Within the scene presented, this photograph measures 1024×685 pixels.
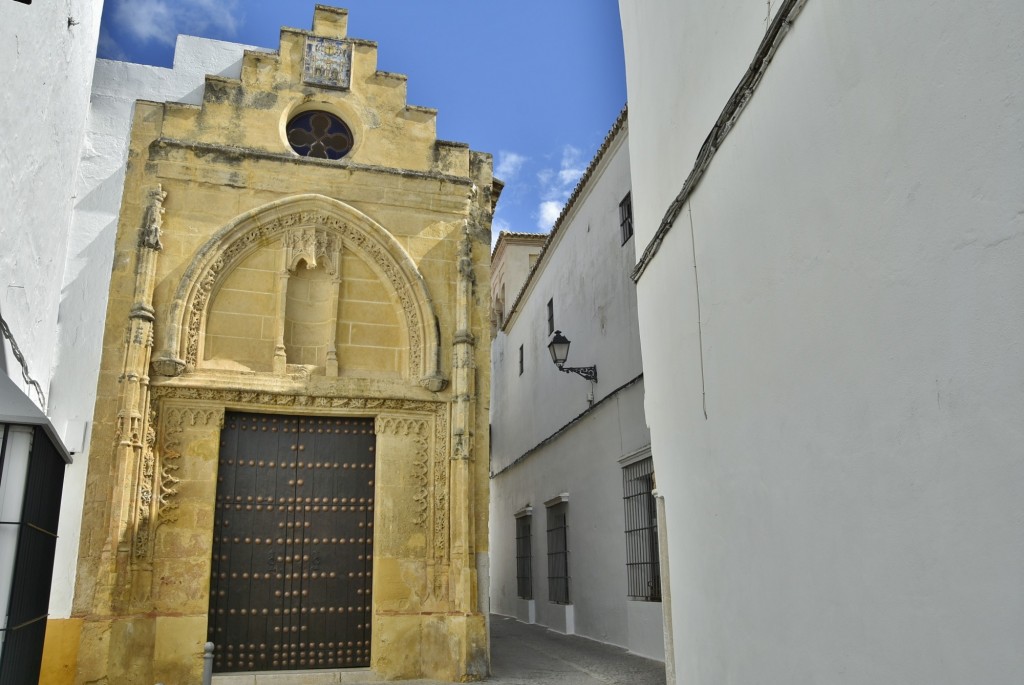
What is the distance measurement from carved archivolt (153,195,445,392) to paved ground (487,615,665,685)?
2.87 metres

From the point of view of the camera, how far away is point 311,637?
7566mm

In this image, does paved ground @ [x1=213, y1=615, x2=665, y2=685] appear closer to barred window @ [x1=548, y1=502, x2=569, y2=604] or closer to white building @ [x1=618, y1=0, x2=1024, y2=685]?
barred window @ [x1=548, y1=502, x2=569, y2=604]

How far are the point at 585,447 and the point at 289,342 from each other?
5.20 m

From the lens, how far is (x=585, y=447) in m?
12.0

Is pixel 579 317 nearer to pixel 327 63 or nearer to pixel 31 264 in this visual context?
pixel 327 63

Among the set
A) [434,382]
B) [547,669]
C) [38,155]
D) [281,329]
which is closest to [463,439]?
[434,382]

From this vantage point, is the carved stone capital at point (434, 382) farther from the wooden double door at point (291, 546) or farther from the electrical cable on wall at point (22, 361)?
the electrical cable on wall at point (22, 361)

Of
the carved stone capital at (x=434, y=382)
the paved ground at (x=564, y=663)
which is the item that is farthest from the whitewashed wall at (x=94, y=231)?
the paved ground at (x=564, y=663)

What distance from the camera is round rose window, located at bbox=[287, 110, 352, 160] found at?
28.4ft

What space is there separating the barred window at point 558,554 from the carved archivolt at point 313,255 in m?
5.46

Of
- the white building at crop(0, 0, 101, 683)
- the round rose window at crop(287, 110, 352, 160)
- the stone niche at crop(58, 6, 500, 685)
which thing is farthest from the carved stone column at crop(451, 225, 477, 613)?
the white building at crop(0, 0, 101, 683)

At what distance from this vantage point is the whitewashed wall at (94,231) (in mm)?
7113

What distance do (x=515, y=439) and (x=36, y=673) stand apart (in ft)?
41.1

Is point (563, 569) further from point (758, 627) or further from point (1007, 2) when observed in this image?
point (1007, 2)
